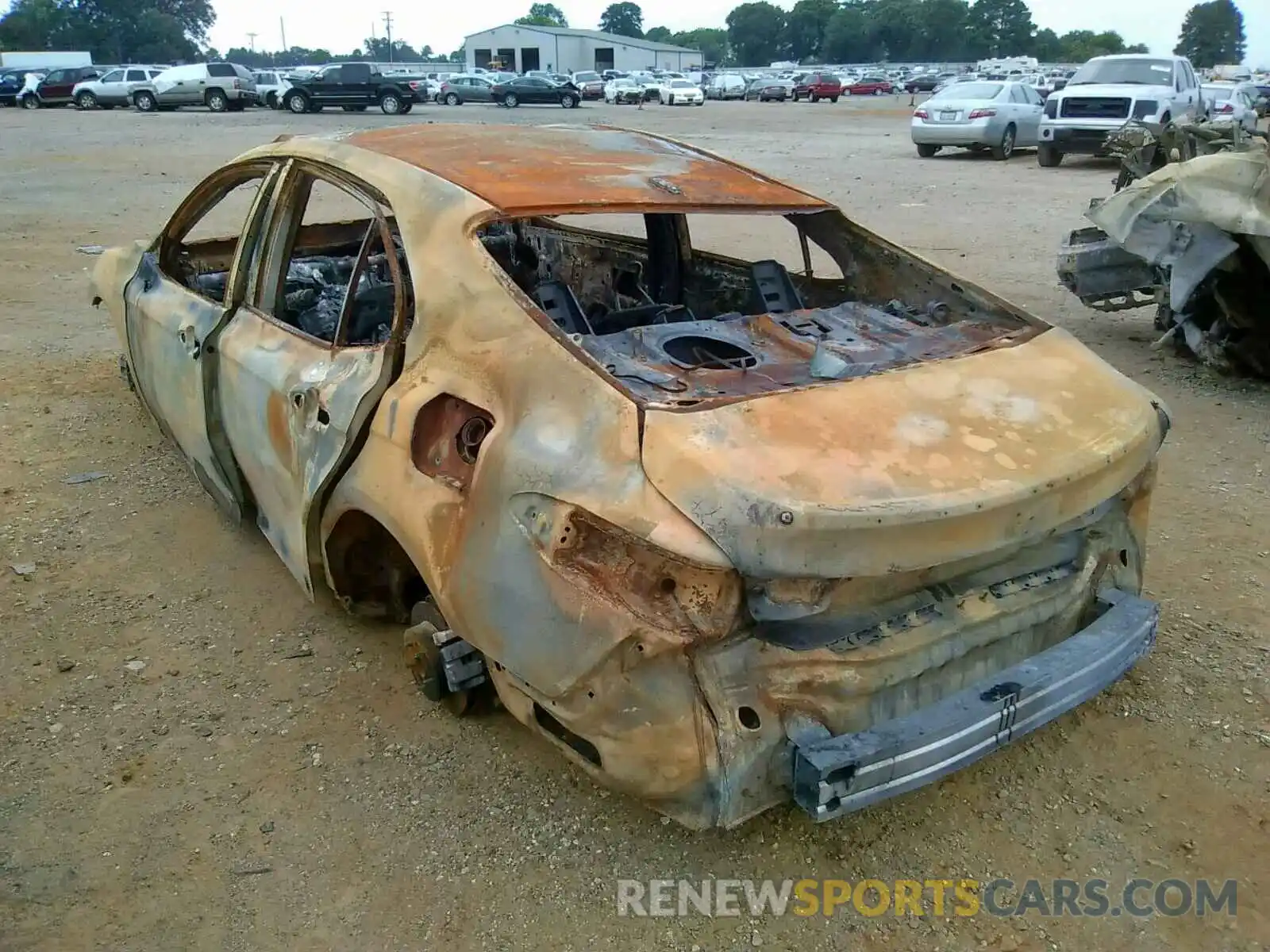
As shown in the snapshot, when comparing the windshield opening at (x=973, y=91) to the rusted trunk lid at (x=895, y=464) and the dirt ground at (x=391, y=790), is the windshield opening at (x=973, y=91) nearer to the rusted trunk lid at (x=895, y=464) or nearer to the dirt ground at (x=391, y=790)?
the dirt ground at (x=391, y=790)

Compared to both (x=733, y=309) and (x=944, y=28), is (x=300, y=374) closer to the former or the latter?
(x=733, y=309)

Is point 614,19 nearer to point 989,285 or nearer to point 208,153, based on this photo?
point 208,153

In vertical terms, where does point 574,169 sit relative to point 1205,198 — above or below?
above

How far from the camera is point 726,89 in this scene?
46.5 m

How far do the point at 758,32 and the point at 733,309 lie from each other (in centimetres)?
10263

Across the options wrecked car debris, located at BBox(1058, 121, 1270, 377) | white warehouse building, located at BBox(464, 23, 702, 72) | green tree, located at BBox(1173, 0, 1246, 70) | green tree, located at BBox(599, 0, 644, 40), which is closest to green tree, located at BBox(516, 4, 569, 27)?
green tree, located at BBox(599, 0, 644, 40)

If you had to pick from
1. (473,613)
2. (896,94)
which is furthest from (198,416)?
(896,94)

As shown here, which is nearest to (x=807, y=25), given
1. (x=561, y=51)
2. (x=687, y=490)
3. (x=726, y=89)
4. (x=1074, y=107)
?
(x=561, y=51)

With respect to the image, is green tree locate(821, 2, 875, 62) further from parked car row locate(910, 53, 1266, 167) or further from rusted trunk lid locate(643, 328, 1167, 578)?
rusted trunk lid locate(643, 328, 1167, 578)

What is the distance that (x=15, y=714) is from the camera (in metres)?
3.10

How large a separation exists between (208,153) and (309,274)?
15905mm

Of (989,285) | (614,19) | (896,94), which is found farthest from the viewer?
(614,19)

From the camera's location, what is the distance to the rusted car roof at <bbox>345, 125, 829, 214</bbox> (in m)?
3.07

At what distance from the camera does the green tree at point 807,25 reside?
309ft
